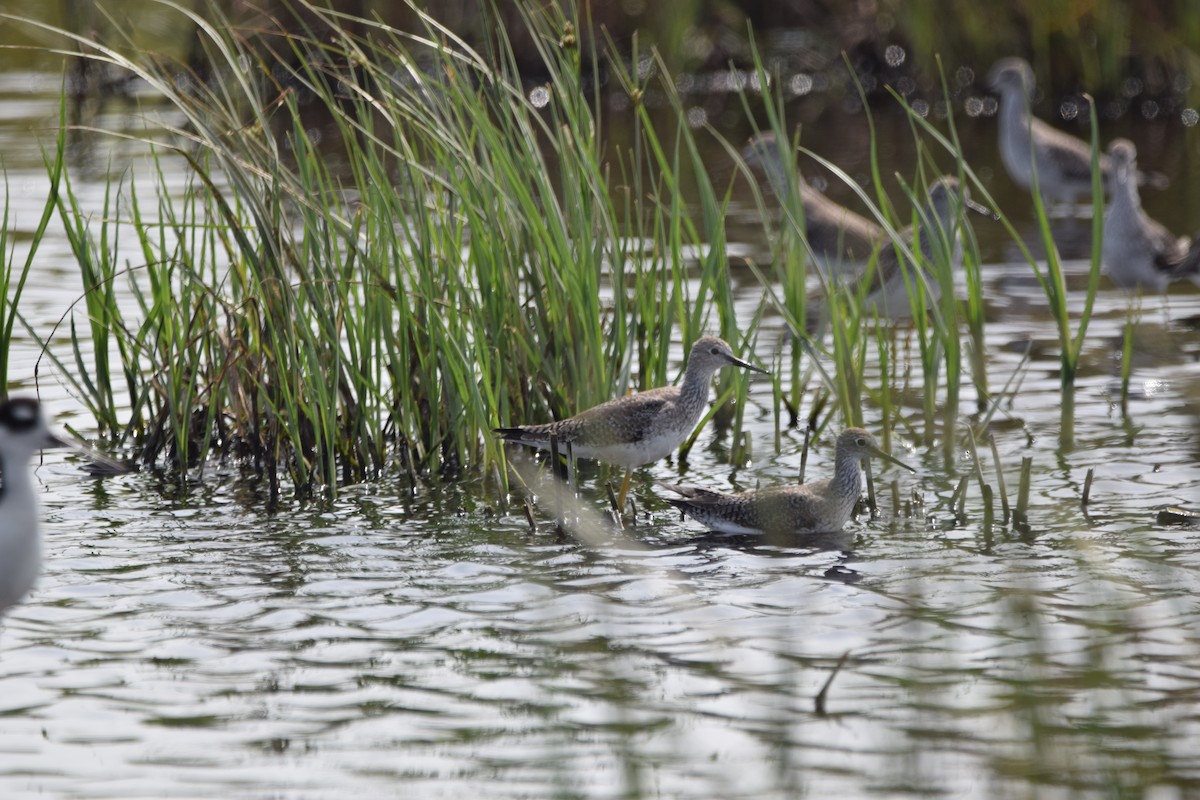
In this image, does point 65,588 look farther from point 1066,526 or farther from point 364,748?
point 1066,526

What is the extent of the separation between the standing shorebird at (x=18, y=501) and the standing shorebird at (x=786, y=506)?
2.92 m

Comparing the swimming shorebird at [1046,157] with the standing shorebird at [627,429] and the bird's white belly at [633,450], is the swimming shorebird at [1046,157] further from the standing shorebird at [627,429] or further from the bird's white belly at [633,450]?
the bird's white belly at [633,450]

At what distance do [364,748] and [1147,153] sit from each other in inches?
628

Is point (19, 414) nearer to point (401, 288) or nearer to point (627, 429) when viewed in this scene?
point (401, 288)

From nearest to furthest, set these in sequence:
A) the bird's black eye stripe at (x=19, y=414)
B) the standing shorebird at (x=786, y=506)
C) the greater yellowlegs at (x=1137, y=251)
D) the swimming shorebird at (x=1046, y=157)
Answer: the bird's black eye stripe at (x=19, y=414), the standing shorebird at (x=786, y=506), the greater yellowlegs at (x=1137, y=251), the swimming shorebird at (x=1046, y=157)

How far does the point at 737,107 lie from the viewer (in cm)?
2241

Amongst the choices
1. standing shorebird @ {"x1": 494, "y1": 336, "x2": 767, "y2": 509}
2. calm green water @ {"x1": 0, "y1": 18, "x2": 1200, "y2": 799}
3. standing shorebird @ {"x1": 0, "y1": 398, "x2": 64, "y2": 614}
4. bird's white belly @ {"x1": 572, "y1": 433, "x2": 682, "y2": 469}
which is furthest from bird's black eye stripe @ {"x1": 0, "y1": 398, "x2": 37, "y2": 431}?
bird's white belly @ {"x1": 572, "y1": 433, "x2": 682, "y2": 469}

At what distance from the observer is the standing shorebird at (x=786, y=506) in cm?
742

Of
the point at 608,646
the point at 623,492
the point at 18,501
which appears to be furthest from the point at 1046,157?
the point at 18,501

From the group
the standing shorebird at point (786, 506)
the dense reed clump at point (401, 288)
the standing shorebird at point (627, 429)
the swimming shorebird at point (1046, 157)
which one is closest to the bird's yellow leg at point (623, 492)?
the standing shorebird at point (627, 429)

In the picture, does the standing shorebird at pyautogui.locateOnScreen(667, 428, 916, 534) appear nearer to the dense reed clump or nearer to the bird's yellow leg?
the bird's yellow leg

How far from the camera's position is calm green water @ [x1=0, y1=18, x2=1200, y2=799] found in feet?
16.3

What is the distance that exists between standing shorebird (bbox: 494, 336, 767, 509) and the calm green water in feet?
1.18

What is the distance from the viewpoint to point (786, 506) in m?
7.46
